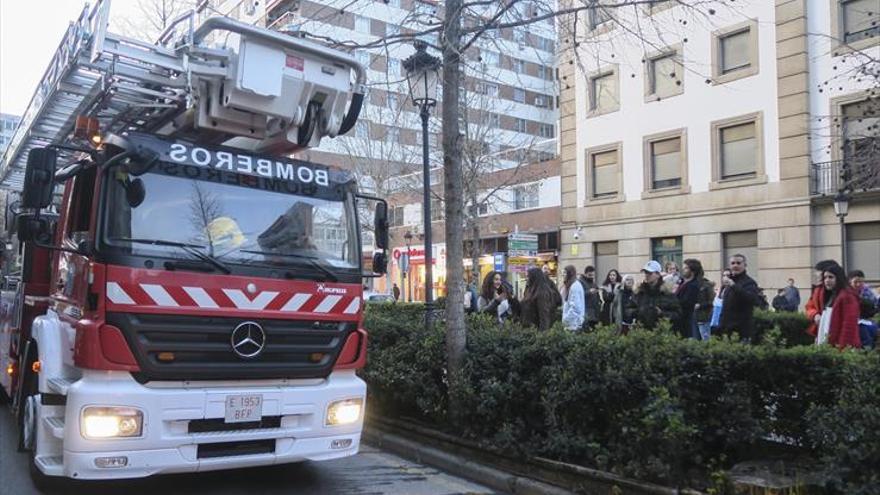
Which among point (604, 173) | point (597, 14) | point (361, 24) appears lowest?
point (597, 14)

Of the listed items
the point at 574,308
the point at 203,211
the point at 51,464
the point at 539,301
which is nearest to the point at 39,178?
the point at 203,211

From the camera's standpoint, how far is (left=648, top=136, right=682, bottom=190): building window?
25.0 m

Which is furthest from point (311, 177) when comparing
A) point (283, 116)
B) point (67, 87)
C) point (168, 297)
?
point (67, 87)

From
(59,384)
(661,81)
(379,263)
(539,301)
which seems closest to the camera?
(59,384)

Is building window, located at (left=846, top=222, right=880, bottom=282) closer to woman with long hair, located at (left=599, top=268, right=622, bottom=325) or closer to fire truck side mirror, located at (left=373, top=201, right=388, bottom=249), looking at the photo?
woman with long hair, located at (left=599, top=268, right=622, bottom=325)

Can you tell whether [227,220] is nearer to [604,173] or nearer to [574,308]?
[574,308]

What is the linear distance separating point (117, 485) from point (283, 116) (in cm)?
328

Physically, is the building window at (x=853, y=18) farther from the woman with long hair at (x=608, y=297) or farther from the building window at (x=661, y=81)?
the woman with long hair at (x=608, y=297)

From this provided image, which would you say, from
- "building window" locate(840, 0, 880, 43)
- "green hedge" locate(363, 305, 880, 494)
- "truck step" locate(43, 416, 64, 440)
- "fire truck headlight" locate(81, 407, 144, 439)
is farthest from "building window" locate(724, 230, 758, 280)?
"truck step" locate(43, 416, 64, 440)

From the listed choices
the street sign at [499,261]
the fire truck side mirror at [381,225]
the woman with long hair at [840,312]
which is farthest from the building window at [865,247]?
the fire truck side mirror at [381,225]

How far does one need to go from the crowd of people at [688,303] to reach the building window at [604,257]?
13147 mm

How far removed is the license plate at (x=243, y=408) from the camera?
16.6ft

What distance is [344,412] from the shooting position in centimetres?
566

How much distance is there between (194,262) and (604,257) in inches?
934
